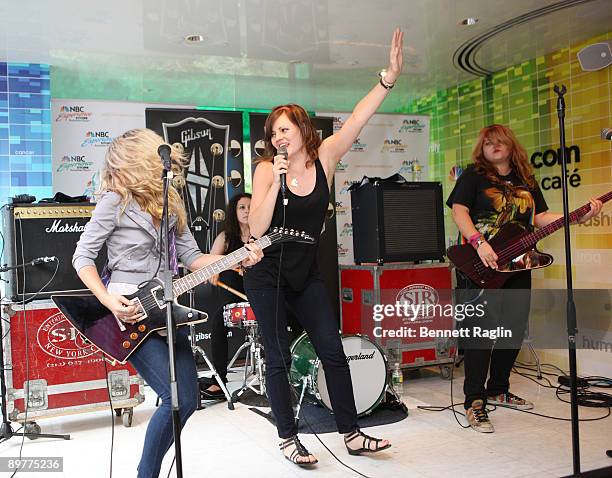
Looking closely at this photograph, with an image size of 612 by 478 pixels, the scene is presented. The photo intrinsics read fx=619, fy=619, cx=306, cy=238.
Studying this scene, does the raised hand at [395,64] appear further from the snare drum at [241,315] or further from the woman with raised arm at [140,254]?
the snare drum at [241,315]

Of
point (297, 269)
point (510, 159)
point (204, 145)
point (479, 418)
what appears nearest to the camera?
point (297, 269)

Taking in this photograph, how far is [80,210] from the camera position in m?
2.86

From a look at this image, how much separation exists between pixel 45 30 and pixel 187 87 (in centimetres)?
71

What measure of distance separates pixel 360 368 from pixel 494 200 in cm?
112

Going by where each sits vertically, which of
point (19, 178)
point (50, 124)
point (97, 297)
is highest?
point (50, 124)

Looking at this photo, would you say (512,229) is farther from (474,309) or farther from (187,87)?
(187,87)

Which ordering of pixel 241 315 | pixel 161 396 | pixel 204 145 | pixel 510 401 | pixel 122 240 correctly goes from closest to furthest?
pixel 161 396 < pixel 122 240 < pixel 204 145 < pixel 510 401 < pixel 241 315

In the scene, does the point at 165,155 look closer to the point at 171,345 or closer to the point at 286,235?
the point at 171,345

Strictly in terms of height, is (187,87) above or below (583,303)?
above

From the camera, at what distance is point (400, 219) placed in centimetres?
383

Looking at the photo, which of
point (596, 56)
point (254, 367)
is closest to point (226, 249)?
point (254, 367)

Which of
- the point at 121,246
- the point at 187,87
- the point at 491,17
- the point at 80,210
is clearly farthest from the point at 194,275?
the point at 491,17

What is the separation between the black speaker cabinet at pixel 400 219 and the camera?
3807mm

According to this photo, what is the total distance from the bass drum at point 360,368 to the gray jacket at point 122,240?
4.54 feet
